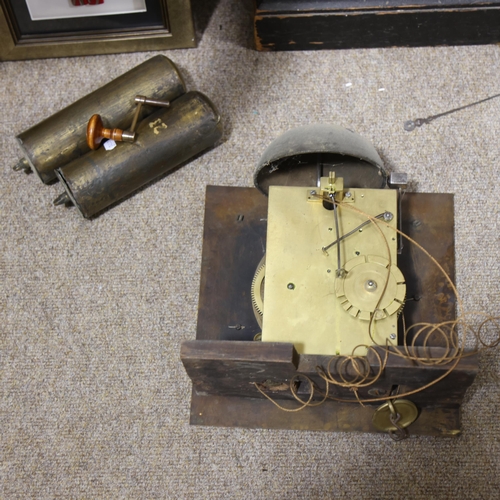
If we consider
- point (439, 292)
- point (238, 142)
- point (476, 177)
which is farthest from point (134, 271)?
point (476, 177)

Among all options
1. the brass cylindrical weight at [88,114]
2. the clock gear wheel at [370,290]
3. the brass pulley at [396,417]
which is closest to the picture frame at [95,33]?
the brass cylindrical weight at [88,114]

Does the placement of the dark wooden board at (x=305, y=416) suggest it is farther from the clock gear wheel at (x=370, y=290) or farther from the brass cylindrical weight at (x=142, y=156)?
the brass cylindrical weight at (x=142, y=156)

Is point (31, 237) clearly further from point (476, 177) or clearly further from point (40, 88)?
point (476, 177)

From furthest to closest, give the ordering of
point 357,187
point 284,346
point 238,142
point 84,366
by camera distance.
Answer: point 238,142 < point 84,366 < point 357,187 < point 284,346

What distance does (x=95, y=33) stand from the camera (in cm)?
223

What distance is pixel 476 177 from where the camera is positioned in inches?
83.2

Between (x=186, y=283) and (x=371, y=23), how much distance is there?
100cm

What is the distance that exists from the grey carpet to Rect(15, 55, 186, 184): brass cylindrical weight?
15cm

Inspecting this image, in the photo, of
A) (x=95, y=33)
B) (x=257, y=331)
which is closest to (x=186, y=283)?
(x=257, y=331)

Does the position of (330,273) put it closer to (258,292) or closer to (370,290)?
(370,290)

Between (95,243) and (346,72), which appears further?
(346,72)

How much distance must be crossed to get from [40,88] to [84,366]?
94 centimetres

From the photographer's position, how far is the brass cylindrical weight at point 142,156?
78.7 inches

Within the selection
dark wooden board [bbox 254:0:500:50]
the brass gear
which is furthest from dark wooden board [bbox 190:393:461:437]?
dark wooden board [bbox 254:0:500:50]
